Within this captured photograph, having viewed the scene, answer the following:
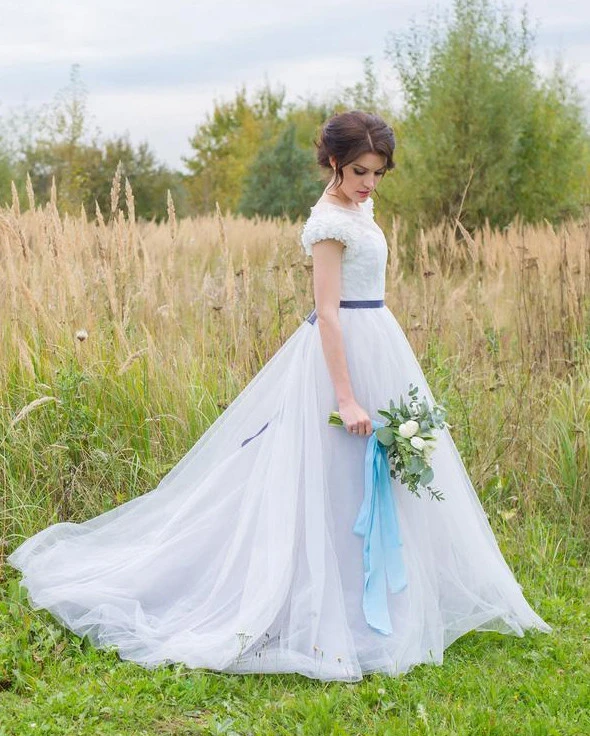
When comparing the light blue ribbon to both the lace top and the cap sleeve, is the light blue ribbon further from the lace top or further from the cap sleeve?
the cap sleeve

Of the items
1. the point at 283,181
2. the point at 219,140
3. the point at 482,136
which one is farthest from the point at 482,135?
the point at 219,140

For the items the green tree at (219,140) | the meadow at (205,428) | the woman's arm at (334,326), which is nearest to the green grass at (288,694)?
the meadow at (205,428)

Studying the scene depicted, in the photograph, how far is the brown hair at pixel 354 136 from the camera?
3.04m

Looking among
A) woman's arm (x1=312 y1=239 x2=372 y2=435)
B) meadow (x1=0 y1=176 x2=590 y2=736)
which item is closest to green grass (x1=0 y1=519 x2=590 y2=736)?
meadow (x1=0 y1=176 x2=590 y2=736)

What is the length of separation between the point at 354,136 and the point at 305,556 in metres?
1.37

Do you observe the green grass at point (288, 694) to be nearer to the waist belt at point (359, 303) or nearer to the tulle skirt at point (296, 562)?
the tulle skirt at point (296, 562)

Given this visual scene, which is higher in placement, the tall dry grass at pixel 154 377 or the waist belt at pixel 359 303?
the waist belt at pixel 359 303

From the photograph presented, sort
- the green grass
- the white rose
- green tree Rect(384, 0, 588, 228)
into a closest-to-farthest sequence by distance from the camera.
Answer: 1. the green grass
2. the white rose
3. green tree Rect(384, 0, 588, 228)

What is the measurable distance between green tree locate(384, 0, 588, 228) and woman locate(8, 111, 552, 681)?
8.80 metres

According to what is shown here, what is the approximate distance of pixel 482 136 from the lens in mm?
12102

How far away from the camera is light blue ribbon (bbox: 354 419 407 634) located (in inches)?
122

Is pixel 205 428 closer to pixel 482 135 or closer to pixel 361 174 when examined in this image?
pixel 361 174

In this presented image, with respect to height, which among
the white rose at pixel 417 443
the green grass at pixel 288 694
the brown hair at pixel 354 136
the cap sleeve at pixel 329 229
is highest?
the brown hair at pixel 354 136

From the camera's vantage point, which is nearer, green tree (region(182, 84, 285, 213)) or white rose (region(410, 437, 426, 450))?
white rose (region(410, 437, 426, 450))
